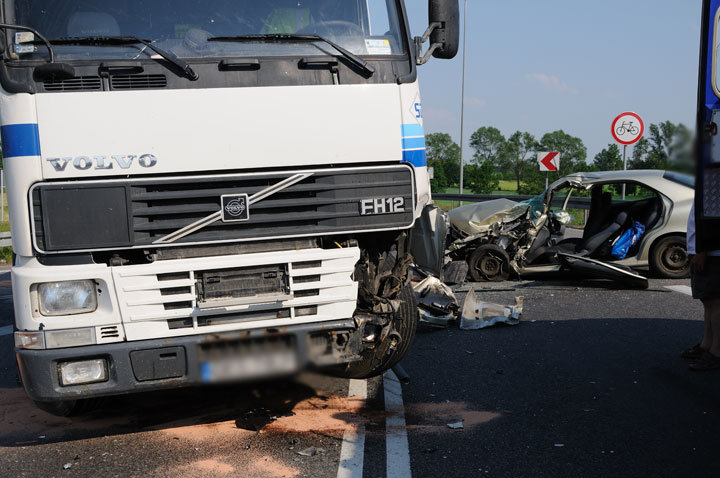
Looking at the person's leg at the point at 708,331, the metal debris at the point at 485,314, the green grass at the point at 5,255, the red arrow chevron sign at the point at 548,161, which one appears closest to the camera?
the person's leg at the point at 708,331

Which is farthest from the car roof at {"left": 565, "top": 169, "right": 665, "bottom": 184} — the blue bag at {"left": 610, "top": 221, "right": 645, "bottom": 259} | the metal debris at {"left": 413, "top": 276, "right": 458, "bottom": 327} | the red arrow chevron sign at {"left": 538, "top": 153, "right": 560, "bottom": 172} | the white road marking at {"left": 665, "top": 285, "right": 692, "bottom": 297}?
the red arrow chevron sign at {"left": 538, "top": 153, "right": 560, "bottom": 172}

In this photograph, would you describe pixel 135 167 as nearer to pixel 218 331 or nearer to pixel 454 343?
pixel 218 331

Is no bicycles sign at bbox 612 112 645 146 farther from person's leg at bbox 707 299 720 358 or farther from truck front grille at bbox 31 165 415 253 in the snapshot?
truck front grille at bbox 31 165 415 253

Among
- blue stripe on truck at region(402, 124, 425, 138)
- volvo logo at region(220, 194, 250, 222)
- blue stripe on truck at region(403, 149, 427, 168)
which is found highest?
blue stripe on truck at region(402, 124, 425, 138)

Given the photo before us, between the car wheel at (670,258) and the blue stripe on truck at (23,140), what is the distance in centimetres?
866

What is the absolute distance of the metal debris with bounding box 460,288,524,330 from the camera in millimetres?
7594

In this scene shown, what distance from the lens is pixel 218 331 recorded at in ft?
13.6

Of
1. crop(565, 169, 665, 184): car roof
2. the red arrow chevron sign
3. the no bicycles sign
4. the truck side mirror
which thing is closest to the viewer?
the truck side mirror

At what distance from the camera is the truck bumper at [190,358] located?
3.92 meters

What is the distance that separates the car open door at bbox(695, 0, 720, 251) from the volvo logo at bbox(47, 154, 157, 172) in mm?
3021

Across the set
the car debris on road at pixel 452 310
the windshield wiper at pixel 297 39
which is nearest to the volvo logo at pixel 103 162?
the windshield wiper at pixel 297 39

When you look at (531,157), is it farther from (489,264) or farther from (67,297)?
(67,297)

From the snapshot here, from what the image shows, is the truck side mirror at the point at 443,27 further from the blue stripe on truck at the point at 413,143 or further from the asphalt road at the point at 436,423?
the asphalt road at the point at 436,423

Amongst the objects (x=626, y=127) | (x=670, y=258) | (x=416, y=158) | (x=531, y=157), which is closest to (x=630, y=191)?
(x=670, y=258)
